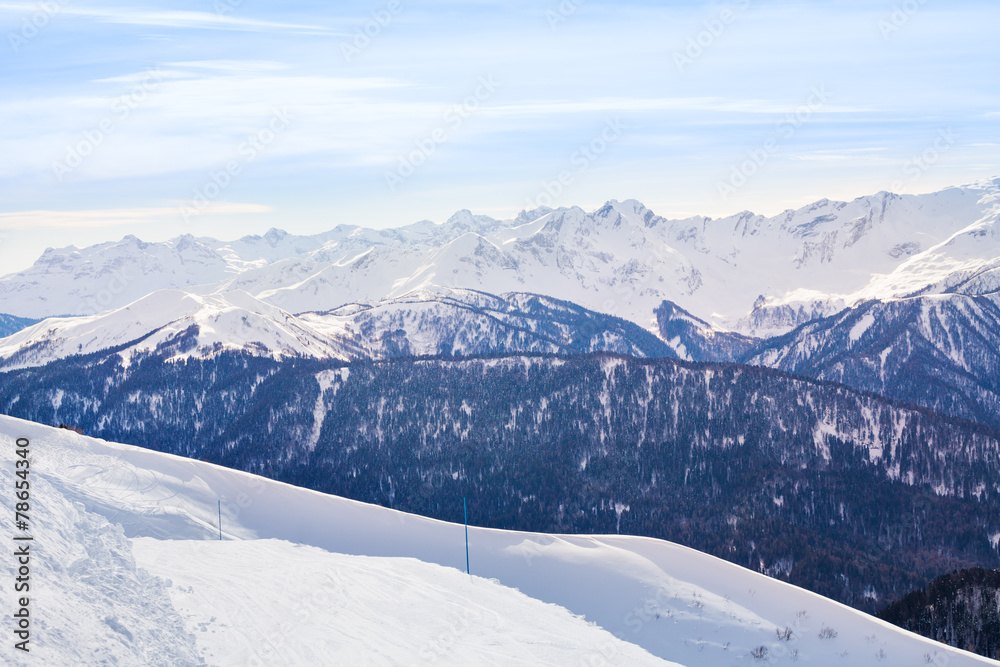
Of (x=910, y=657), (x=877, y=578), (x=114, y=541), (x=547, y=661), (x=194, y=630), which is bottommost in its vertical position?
(x=877, y=578)

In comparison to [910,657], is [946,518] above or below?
below

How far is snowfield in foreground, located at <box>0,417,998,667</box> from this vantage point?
37.5 metres

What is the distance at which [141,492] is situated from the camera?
77.2 metres

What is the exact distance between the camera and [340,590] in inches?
2083

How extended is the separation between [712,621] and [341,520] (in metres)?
42.8

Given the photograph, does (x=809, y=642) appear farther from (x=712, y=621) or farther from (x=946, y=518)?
(x=946, y=518)

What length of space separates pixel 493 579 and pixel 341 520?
25715 millimetres

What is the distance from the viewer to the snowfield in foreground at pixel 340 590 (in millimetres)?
37531

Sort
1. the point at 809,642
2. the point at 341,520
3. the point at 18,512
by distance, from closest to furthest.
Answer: the point at 18,512
the point at 809,642
the point at 341,520

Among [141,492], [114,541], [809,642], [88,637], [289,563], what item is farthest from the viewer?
[141,492]

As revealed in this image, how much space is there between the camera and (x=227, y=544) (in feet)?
209

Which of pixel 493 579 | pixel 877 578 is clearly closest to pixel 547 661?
pixel 493 579

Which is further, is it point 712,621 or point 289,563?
point 712,621

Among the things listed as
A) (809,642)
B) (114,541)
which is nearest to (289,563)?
(114,541)
